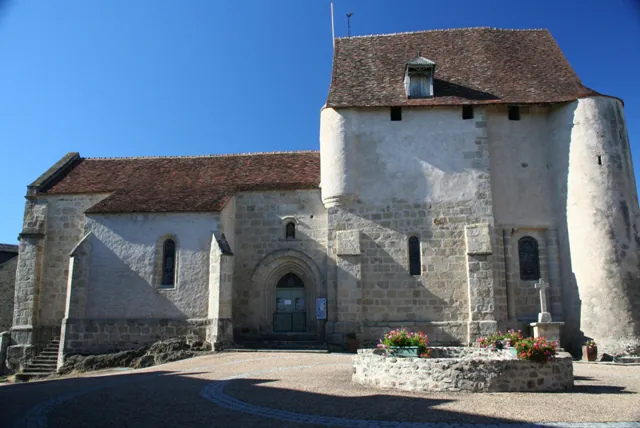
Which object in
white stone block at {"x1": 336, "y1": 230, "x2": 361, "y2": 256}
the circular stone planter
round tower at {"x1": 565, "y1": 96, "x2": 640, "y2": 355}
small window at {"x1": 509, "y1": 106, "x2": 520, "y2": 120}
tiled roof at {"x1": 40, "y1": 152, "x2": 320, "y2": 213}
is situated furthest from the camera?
small window at {"x1": 509, "y1": 106, "x2": 520, "y2": 120}

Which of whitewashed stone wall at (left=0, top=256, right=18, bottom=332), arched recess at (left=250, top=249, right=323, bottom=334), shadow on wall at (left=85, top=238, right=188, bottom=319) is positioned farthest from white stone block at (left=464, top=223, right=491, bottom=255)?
whitewashed stone wall at (left=0, top=256, right=18, bottom=332)

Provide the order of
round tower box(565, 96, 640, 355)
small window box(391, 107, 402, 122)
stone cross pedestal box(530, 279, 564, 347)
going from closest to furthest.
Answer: round tower box(565, 96, 640, 355), stone cross pedestal box(530, 279, 564, 347), small window box(391, 107, 402, 122)

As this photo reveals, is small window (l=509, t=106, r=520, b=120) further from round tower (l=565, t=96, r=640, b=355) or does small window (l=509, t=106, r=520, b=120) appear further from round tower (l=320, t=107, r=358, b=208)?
round tower (l=320, t=107, r=358, b=208)

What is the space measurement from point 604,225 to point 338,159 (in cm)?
910

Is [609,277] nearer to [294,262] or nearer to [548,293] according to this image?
[548,293]

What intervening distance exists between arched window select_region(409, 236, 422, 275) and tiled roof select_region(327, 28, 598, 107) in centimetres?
Result: 497

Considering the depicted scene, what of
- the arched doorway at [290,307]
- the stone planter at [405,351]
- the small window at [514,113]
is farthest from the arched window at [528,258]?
the stone planter at [405,351]

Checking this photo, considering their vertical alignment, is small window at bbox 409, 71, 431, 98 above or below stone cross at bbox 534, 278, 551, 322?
above

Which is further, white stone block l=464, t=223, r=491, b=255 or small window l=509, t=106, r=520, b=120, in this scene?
small window l=509, t=106, r=520, b=120

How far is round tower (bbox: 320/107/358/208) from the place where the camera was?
62.7ft

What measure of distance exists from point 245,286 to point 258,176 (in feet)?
14.2

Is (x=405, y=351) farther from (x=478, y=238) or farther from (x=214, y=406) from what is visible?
(x=478, y=238)

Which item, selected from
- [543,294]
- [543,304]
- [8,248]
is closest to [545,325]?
[543,304]

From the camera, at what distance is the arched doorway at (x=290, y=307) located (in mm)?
19625
